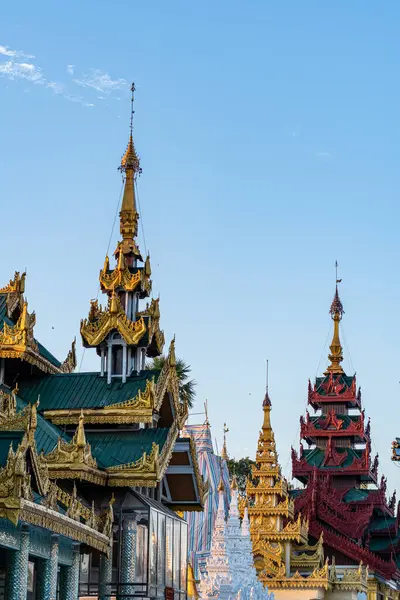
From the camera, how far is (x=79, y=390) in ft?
86.4

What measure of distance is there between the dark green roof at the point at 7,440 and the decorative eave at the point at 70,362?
10859 millimetres

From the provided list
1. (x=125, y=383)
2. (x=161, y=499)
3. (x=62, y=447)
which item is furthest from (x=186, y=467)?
(x=62, y=447)

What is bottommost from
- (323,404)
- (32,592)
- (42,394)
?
(32,592)

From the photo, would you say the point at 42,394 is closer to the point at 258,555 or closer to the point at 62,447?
the point at 62,447

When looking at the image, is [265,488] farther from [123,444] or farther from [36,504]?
[36,504]

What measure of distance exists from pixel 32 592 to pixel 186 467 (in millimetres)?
8669

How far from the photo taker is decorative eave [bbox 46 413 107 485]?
22.7 m

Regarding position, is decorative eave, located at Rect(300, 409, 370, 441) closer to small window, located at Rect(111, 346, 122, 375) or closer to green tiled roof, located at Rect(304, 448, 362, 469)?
green tiled roof, located at Rect(304, 448, 362, 469)

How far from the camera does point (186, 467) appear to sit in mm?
27844

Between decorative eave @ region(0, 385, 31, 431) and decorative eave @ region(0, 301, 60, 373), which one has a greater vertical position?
decorative eave @ region(0, 301, 60, 373)

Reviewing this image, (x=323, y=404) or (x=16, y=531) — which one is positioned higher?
(x=323, y=404)

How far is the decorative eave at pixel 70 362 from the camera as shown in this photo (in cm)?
2905

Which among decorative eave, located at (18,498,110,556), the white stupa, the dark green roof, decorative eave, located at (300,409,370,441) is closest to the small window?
the white stupa

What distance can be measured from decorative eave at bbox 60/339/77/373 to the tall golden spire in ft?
9.52
